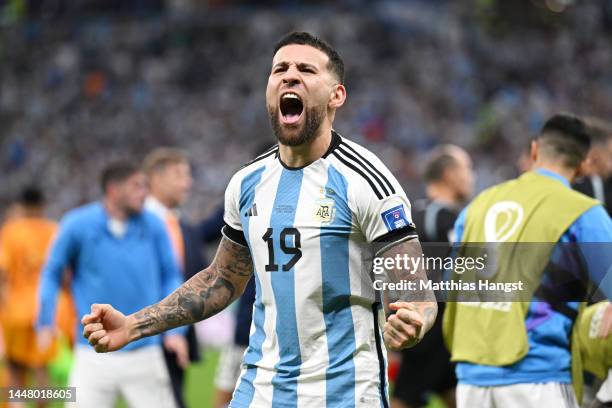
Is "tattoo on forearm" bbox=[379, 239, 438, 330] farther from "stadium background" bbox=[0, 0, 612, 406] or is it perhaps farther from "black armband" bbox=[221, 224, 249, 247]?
"stadium background" bbox=[0, 0, 612, 406]

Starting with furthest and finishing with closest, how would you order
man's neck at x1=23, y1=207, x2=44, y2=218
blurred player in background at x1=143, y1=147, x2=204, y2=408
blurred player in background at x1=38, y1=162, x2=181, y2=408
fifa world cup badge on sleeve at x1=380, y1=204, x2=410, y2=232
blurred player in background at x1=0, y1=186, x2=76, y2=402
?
man's neck at x1=23, y1=207, x2=44, y2=218, blurred player in background at x1=0, y1=186, x2=76, y2=402, blurred player in background at x1=143, y1=147, x2=204, y2=408, blurred player in background at x1=38, y1=162, x2=181, y2=408, fifa world cup badge on sleeve at x1=380, y1=204, x2=410, y2=232

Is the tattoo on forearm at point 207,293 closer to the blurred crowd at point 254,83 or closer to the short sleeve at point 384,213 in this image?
the short sleeve at point 384,213

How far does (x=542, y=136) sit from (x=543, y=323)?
102cm

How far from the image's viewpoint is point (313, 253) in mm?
3947

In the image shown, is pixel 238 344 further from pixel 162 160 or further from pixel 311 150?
pixel 311 150

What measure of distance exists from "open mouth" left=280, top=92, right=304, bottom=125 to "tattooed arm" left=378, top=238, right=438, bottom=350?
0.65 metres

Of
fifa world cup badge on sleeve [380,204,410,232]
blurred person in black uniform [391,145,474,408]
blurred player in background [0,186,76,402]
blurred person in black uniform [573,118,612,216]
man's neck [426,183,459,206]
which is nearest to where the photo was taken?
fifa world cup badge on sleeve [380,204,410,232]

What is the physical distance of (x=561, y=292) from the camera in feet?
16.4

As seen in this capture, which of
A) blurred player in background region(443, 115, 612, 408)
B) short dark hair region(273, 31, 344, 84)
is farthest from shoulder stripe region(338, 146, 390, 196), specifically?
blurred player in background region(443, 115, 612, 408)

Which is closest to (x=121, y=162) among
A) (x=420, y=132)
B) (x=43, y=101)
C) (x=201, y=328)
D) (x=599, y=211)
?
(x=599, y=211)

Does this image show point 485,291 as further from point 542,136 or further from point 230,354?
point 230,354

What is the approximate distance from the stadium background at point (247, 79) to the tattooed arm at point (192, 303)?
576 inches

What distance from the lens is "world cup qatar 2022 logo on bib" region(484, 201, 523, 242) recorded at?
5.12 meters

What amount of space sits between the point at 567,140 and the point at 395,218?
6.05ft
